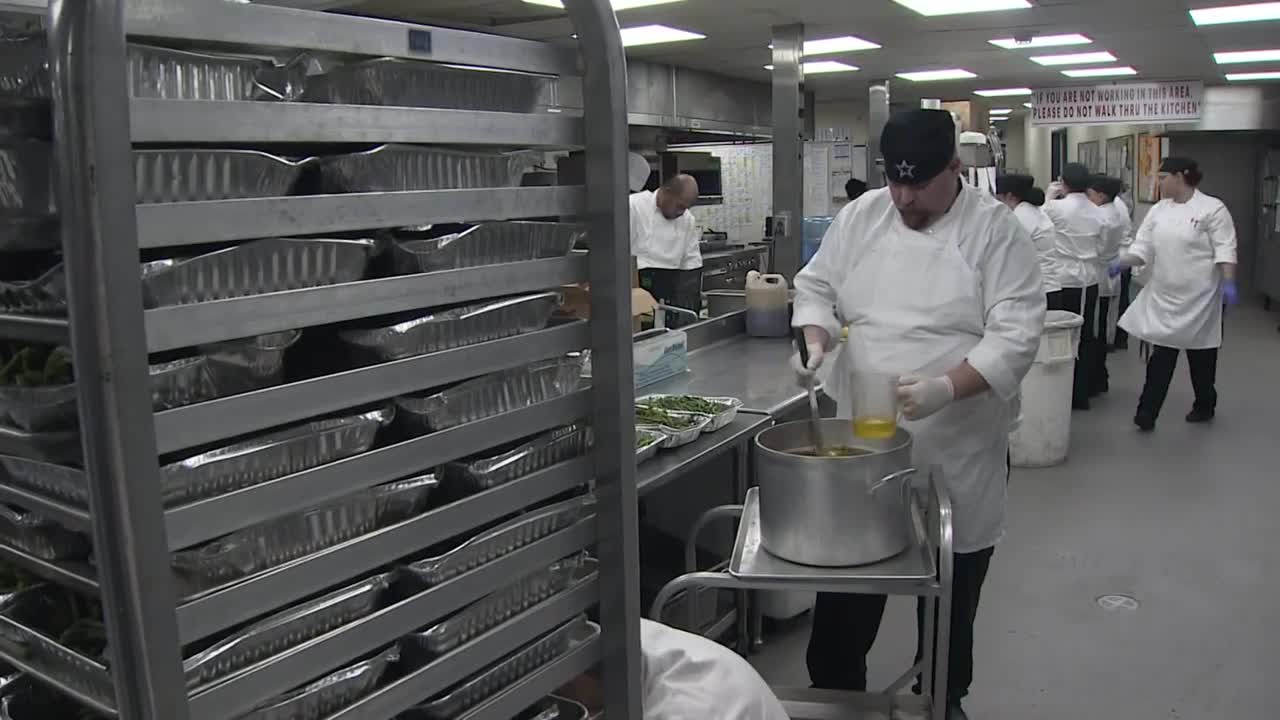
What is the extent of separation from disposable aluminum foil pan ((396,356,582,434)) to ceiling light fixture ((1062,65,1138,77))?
9155 mm

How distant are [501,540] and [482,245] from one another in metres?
0.30

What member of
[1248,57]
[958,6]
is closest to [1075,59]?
[1248,57]

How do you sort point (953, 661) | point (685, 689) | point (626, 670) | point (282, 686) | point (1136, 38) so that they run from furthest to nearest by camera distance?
point (1136, 38), point (953, 661), point (685, 689), point (626, 670), point (282, 686)

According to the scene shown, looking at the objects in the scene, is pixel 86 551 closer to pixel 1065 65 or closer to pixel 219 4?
pixel 219 4

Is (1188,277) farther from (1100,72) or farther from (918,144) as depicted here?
(918,144)

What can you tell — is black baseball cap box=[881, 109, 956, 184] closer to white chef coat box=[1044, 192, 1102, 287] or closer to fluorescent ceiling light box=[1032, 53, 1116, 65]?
white chef coat box=[1044, 192, 1102, 287]

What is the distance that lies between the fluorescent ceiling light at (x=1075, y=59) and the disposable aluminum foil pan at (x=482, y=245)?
25.7 feet

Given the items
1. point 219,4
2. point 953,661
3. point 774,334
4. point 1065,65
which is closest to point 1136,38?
point 1065,65

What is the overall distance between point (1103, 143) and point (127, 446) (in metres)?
16.1

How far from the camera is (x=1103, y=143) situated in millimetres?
14789

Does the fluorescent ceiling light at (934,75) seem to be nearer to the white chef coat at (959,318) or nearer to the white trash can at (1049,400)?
the white trash can at (1049,400)

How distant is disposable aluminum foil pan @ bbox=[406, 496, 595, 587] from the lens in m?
0.97

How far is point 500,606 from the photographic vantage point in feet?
3.44

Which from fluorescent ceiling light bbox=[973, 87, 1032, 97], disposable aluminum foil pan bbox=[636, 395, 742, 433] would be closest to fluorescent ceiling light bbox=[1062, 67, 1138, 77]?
fluorescent ceiling light bbox=[973, 87, 1032, 97]
